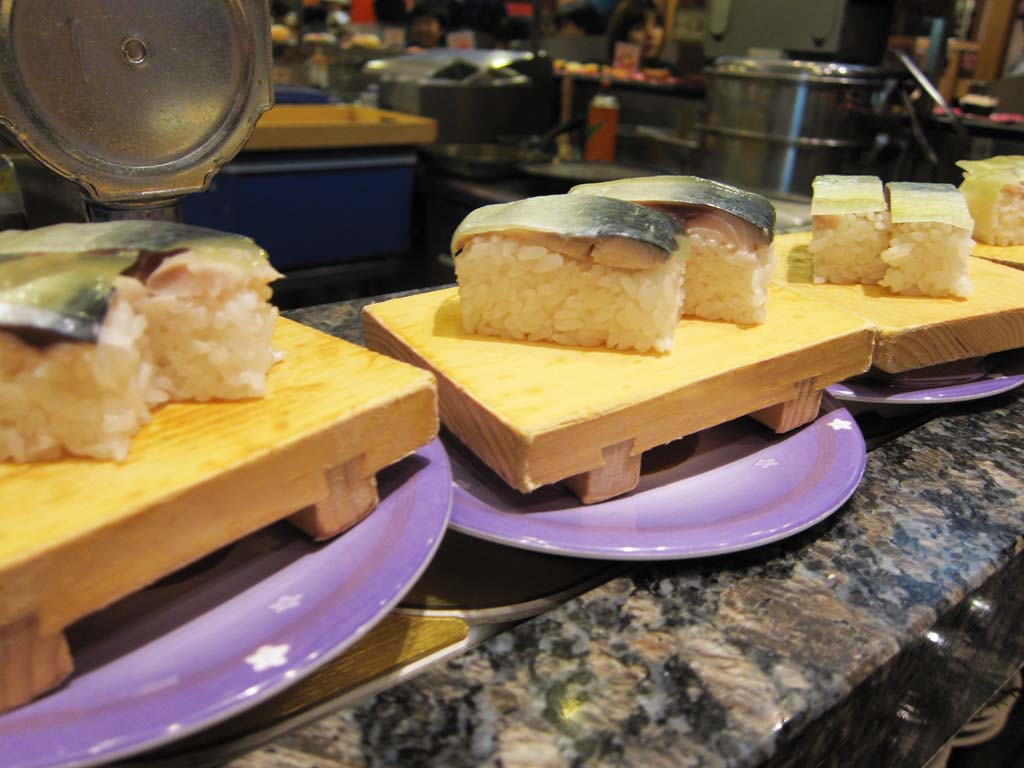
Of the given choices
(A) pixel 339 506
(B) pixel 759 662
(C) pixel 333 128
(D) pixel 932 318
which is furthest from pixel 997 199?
(C) pixel 333 128

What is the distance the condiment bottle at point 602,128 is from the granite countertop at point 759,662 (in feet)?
11.7

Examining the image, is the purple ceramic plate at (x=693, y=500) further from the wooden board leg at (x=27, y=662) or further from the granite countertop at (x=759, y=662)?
the wooden board leg at (x=27, y=662)

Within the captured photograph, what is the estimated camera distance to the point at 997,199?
1.71m

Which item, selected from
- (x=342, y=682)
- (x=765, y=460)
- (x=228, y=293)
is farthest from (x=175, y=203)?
(x=765, y=460)

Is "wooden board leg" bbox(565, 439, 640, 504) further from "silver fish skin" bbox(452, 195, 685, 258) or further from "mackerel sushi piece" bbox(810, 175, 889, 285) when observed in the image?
"mackerel sushi piece" bbox(810, 175, 889, 285)

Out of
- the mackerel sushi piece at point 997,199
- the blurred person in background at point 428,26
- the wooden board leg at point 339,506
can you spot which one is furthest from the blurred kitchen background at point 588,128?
the wooden board leg at point 339,506

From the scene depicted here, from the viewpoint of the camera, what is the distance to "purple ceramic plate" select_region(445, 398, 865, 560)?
821mm

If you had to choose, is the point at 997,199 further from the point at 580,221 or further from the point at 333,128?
the point at 333,128

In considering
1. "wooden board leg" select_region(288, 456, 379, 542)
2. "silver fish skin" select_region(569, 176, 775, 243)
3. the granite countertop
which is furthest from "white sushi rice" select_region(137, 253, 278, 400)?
"silver fish skin" select_region(569, 176, 775, 243)

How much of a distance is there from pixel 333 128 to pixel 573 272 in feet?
9.66

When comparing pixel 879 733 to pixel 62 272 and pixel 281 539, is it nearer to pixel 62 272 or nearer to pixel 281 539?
pixel 281 539

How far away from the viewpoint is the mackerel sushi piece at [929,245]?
1278 millimetres

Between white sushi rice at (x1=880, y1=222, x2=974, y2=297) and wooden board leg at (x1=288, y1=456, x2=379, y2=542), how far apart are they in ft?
3.48

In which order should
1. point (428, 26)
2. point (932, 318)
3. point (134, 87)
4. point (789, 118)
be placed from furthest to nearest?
point (428, 26) → point (789, 118) → point (932, 318) → point (134, 87)
